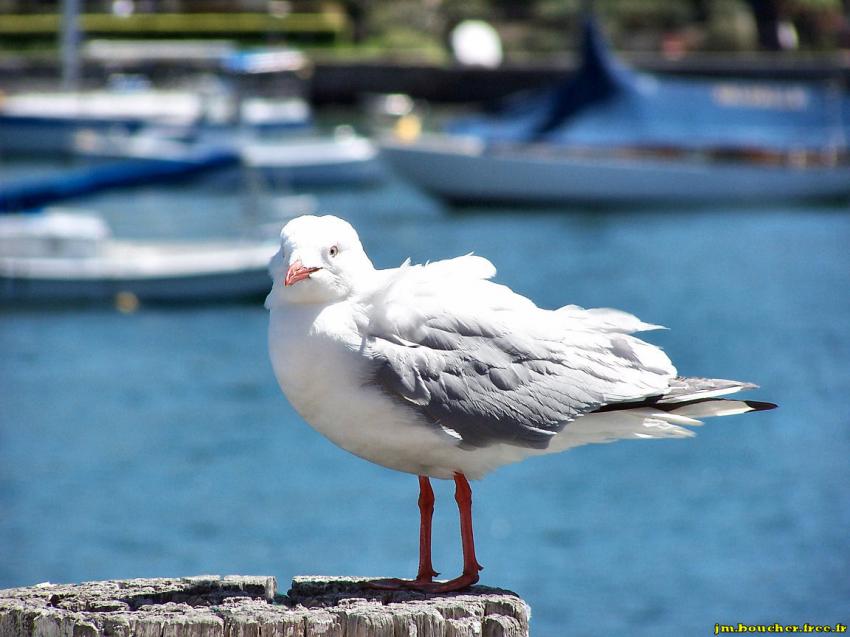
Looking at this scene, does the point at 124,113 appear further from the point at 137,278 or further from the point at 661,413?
the point at 661,413

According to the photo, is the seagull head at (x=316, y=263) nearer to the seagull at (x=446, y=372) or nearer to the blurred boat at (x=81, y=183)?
the seagull at (x=446, y=372)

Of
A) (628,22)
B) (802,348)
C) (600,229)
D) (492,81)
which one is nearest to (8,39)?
(492,81)

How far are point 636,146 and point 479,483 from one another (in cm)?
2461

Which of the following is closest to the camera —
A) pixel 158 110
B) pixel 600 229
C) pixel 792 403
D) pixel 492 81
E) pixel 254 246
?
pixel 792 403

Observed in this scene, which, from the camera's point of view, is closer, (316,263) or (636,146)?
(316,263)

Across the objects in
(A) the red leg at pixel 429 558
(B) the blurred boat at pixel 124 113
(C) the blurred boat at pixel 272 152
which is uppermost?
(A) the red leg at pixel 429 558

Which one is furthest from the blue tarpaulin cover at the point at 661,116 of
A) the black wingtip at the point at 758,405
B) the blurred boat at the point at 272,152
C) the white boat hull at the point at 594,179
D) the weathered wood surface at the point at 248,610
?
the weathered wood surface at the point at 248,610

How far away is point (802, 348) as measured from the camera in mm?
24156

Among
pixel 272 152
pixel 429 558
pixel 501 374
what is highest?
pixel 501 374

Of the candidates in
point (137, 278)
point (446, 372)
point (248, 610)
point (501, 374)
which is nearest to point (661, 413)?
point (501, 374)

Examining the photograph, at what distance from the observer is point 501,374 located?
5.27 m

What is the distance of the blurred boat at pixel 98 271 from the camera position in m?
26.2

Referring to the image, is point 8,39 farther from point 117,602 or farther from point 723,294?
point 117,602

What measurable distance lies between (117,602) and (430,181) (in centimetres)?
3467
